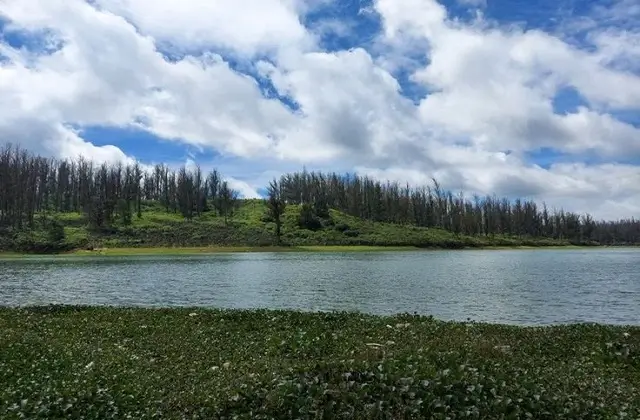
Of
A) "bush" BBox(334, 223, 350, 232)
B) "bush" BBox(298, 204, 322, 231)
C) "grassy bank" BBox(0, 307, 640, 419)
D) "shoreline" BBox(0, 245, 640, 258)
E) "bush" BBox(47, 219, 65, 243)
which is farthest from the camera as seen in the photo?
"bush" BBox(334, 223, 350, 232)

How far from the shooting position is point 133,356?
18422 millimetres

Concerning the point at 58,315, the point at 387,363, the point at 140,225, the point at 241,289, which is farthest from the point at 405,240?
the point at 387,363

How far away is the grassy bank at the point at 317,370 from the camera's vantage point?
12.1m

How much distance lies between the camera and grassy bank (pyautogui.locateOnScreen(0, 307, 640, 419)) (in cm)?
1212

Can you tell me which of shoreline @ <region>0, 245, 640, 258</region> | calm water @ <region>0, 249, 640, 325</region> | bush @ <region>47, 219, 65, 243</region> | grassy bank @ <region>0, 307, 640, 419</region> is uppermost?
bush @ <region>47, 219, 65, 243</region>

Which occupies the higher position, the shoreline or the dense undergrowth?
the dense undergrowth

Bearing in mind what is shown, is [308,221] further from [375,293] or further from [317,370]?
[317,370]

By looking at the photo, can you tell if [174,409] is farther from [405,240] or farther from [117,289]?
[405,240]

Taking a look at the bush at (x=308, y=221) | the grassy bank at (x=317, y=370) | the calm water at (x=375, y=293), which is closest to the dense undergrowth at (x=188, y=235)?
the bush at (x=308, y=221)

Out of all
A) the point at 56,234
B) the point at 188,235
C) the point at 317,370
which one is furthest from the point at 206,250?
the point at 317,370

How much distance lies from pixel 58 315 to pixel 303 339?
1708cm

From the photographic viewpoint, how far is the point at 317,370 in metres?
13.5

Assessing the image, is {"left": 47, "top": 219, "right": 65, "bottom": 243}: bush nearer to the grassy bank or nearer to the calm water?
the calm water

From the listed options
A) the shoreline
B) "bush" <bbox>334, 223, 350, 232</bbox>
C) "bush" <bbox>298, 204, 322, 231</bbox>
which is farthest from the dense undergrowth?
the shoreline
